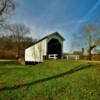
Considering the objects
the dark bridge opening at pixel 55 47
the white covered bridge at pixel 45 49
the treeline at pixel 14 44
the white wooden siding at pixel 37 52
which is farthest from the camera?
the treeline at pixel 14 44

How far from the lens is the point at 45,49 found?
29.8 m

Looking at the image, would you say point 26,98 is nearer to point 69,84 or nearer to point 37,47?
point 69,84

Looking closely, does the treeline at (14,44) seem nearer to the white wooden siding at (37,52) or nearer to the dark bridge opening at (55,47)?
the white wooden siding at (37,52)

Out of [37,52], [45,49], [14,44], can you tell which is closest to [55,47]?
[37,52]

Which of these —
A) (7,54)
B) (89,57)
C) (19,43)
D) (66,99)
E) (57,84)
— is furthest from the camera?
(19,43)

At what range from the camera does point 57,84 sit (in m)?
8.79

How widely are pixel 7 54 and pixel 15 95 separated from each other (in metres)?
47.6

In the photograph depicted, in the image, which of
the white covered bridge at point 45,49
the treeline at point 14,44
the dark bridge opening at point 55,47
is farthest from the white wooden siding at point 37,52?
the treeline at point 14,44

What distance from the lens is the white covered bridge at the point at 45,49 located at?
97.6 ft

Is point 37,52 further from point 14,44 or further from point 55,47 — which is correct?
point 14,44

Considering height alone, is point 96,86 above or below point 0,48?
below

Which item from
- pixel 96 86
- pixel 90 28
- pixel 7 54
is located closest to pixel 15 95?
pixel 96 86

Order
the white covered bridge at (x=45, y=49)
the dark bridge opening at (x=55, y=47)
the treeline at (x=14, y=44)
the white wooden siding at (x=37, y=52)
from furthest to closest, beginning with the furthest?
the treeline at (x=14, y=44) → the dark bridge opening at (x=55, y=47) → the white wooden siding at (x=37, y=52) → the white covered bridge at (x=45, y=49)

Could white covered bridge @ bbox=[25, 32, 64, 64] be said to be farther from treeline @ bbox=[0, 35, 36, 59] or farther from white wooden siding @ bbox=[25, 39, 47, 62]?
treeline @ bbox=[0, 35, 36, 59]
